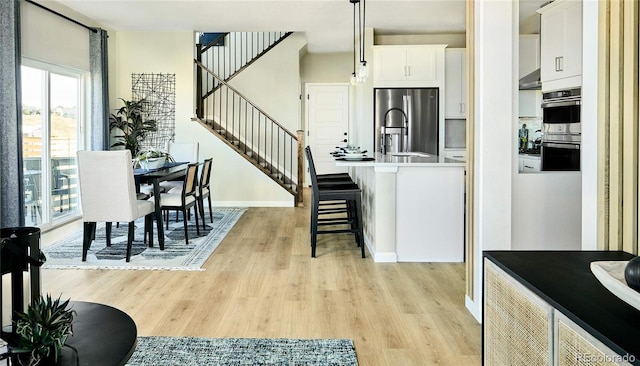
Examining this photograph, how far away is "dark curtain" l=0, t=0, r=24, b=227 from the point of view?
4703 mm

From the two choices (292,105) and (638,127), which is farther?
(292,105)

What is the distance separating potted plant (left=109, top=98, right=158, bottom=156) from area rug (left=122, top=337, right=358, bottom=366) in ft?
17.2

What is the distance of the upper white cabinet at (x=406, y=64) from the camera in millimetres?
6891

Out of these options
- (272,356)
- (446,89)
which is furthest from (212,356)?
(446,89)

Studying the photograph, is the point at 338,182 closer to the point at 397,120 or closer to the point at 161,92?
the point at 397,120

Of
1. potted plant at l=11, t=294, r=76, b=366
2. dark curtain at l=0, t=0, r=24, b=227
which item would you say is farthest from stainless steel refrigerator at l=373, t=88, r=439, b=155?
potted plant at l=11, t=294, r=76, b=366

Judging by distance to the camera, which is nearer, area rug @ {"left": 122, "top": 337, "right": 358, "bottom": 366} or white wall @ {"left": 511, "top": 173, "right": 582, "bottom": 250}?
area rug @ {"left": 122, "top": 337, "right": 358, "bottom": 366}

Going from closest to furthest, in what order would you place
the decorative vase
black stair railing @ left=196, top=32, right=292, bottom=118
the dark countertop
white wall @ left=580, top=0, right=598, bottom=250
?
1. the dark countertop
2. the decorative vase
3. white wall @ left=580, top=0, right=598, bottom=250
4. black stair railing @ left=196, top=32, right=292, bottom=118

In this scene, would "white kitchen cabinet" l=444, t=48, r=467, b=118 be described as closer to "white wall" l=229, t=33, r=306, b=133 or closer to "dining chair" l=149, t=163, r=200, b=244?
"white wall" l=229, t=33, r=306, b=133

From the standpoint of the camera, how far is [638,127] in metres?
1.56

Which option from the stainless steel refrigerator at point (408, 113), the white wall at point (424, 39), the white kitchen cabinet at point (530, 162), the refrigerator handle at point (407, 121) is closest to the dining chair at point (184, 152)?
the stainless steel refrigerator at point (408, 113)

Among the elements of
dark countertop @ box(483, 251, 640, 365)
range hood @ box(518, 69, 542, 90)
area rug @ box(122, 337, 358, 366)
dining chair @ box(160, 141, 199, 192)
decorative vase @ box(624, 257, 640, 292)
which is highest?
range hood @ box(518, 69, 542, 90)

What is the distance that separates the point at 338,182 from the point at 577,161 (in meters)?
2.26

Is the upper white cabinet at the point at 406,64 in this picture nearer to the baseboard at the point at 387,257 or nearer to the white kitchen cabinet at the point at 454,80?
the white kitchen cabinet at the point at 454,80
